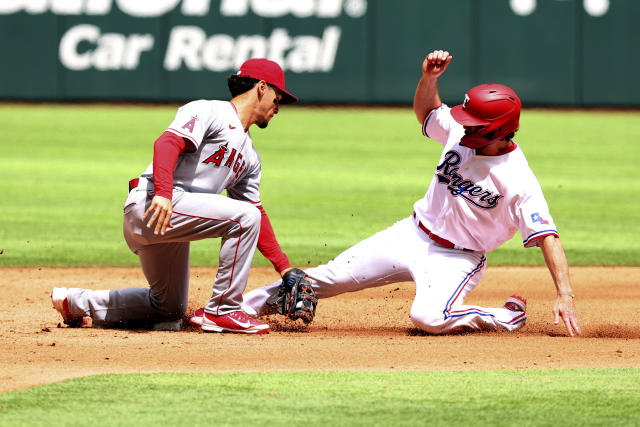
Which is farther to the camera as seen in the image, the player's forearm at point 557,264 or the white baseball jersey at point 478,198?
the white baseball jersey at point 478,198

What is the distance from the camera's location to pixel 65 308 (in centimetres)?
532

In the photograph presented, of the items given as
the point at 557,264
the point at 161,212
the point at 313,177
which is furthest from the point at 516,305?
the point at 313,177

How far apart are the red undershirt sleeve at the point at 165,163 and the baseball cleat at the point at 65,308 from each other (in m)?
0.96

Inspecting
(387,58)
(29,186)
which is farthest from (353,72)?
(29,186)

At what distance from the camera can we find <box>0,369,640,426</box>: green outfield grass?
3492 mm

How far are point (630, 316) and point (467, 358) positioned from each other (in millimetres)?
1755

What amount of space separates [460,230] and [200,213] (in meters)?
1.37

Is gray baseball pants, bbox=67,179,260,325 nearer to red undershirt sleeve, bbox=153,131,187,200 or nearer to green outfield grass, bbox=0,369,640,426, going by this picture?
red undershirt sleeve, bbox=153,131,187,200

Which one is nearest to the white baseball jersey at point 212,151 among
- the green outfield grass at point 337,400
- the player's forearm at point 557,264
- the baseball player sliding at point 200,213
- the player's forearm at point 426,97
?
the baseball player sliding at point 200,213

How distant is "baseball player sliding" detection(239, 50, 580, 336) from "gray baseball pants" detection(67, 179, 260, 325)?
1.18 ft

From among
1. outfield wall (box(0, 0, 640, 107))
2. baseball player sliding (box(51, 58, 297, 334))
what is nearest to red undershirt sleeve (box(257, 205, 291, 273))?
baseball player sliding (box(51, 58, 297, 334))

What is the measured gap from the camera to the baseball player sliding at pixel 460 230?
4992 millimetres

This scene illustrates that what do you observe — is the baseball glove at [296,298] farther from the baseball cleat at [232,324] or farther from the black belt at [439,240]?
the black belt at [439,240]

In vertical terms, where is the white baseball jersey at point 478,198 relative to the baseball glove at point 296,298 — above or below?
above
